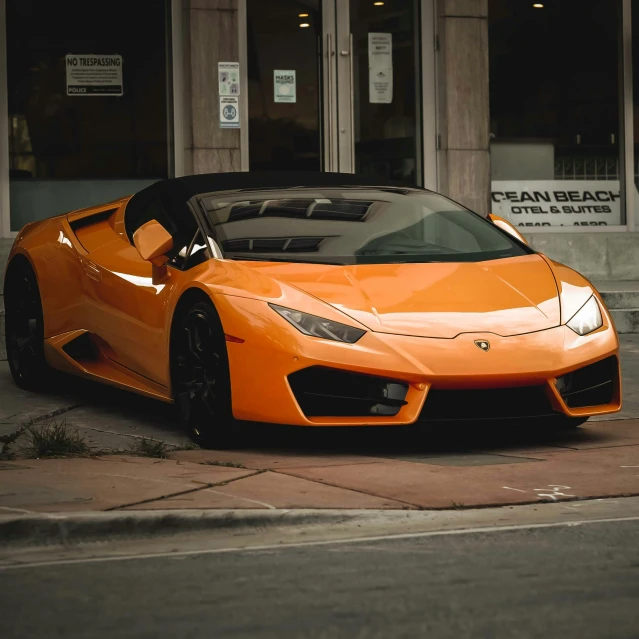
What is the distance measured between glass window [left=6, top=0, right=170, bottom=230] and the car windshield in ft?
20.6

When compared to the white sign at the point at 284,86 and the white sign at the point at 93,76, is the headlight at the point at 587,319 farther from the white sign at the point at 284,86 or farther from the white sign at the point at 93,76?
the white sign at the point at 93,76

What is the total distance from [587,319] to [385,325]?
39.8 inches

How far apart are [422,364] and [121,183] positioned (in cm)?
795

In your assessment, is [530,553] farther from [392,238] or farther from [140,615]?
[392,238]

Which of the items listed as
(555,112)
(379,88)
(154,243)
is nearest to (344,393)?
(154,243)

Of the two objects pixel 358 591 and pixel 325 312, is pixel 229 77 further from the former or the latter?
pixel 358 591

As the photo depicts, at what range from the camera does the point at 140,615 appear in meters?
3.96

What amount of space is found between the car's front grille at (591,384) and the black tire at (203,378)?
1477 mm

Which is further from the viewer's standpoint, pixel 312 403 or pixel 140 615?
pixel 312 403

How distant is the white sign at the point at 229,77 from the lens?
13.7 m

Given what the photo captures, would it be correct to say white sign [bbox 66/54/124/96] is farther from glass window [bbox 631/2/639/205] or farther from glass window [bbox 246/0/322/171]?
glass window [bbox 631/2/639/205]

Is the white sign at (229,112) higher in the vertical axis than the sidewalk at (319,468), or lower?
higher

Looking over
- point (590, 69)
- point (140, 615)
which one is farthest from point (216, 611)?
point (590, 69)

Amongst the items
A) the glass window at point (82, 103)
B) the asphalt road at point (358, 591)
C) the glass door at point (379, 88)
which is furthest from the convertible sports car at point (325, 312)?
the glass door at point (379, 88)
